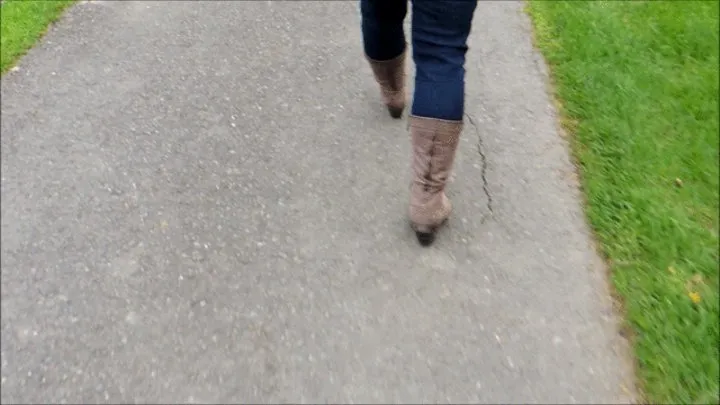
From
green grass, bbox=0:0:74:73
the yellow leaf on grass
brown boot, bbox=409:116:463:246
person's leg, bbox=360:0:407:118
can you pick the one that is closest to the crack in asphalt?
brown boot, bbox=409:116:463:246

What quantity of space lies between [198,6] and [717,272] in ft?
9.83

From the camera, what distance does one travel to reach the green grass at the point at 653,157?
196 centimetres

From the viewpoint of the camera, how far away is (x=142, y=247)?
2400 mm

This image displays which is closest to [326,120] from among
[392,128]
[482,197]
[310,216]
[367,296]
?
[392,128]

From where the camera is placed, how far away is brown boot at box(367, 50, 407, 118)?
8.53 ft

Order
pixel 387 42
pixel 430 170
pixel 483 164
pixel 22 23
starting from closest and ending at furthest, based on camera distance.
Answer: pixel 430 170 → pixel 387 42 → pixel 483 164 → pixel 22 23

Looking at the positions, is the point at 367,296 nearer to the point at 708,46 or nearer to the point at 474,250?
the point at 474,250

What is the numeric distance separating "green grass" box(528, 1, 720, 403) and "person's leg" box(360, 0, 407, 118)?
2.39ft

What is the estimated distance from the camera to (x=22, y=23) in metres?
3.59

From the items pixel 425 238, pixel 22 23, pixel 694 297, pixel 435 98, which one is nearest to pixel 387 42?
pixel 435 98

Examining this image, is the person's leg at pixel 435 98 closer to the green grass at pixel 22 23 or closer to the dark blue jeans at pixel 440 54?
the dark blue jeans at pixel 440 54

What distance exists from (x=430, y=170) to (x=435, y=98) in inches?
10.0

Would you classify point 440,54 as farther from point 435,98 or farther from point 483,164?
point 483,164

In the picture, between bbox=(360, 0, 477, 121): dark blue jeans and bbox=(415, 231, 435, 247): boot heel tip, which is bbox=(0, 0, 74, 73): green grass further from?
bbox=(415, 231, 435, 247): boot heel tip
